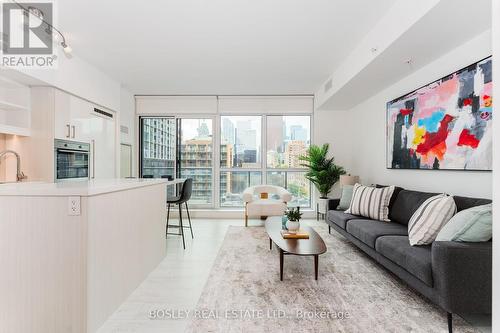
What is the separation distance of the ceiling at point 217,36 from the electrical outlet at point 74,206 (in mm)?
2089

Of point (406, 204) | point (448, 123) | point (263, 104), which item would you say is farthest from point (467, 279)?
point (263, 104)

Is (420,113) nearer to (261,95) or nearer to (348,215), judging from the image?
(348,215)

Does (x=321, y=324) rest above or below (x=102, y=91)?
below

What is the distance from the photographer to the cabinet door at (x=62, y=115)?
3.64 meters

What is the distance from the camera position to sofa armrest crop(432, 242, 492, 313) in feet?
5.89

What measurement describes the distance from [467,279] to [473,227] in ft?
1.27

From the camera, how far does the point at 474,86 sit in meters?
2.54

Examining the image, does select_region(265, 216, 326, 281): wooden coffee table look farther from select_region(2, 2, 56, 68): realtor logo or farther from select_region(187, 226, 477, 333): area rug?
select_region(2, 2, 56, 68): realtor logo

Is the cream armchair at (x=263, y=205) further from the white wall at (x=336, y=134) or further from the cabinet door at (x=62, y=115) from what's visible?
the cabinet door at (x=62, y=115)

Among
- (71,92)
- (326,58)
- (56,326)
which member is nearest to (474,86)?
(326,58)

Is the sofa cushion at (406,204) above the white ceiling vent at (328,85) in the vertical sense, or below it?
below

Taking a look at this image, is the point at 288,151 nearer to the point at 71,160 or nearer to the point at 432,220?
the point at 432,220

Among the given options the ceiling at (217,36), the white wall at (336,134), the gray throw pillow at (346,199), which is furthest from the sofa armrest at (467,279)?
the white wall at (336,134)

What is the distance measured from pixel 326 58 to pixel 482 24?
1.91 meters
